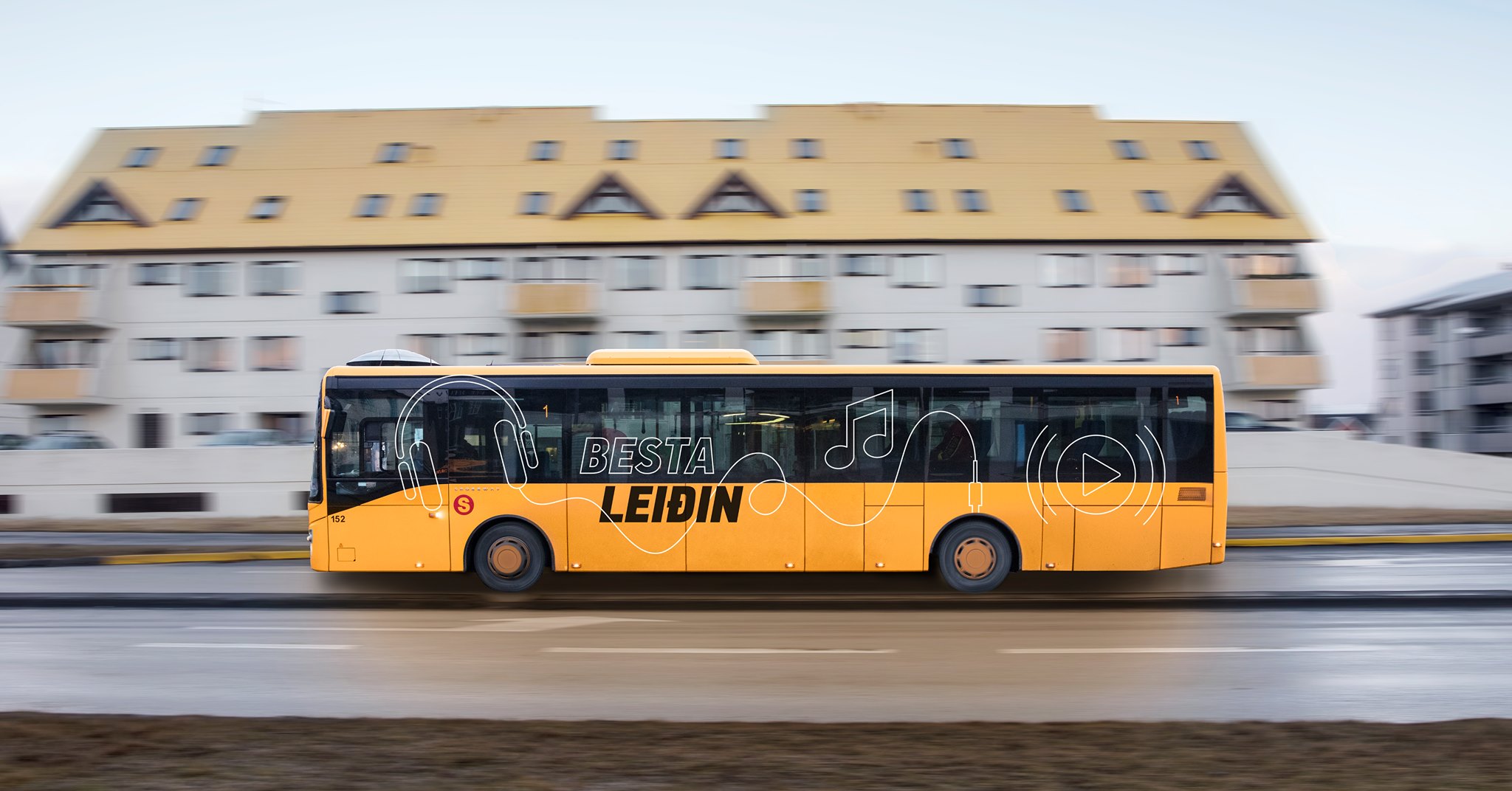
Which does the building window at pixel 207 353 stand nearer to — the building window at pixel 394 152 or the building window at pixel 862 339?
the building window at pixel 394 152

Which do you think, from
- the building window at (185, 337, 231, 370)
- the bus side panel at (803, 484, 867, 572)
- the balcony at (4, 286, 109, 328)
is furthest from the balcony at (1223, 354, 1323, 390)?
the balcony at (4, 286, 109, 328)

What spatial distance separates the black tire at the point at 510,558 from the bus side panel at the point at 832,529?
319 cm

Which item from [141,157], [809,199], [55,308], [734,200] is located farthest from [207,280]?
[809,199]

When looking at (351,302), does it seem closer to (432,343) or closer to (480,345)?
(432,343)

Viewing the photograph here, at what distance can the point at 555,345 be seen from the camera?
37.9 meters

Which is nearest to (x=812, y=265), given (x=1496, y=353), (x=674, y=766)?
(x=674, y=766)

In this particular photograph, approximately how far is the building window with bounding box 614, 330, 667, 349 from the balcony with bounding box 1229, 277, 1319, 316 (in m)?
19.5

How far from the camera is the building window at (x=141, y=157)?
135 feet

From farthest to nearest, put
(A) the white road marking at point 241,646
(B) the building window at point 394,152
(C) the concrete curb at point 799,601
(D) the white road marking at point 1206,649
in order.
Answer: (B) the building window at point 394,152 → (C) the concrete curb at point 799,601 → (A) the white road marking at point 241,646 → (D) the white road marking at point 1206,649

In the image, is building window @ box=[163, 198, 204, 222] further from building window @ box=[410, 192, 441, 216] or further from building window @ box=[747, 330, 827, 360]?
building window @ box=[747, 330, 827, 360]

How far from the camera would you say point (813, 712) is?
7000 mm

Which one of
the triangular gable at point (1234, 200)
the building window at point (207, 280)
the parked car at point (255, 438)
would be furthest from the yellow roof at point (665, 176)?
the parked car at point (255, 438)

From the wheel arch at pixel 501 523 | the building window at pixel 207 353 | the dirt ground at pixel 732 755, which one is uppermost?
the building window at pixel 207 353

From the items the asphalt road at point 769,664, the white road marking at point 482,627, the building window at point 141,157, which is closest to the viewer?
the asphalt road at point 769,664
